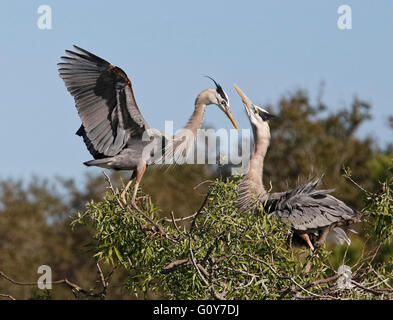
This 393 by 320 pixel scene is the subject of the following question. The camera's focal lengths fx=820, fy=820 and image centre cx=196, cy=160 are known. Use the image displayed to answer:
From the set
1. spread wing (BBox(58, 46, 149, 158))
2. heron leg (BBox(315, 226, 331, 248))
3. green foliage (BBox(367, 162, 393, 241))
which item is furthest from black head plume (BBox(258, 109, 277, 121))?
green foliage (BBox(367, 162, 393, 241))

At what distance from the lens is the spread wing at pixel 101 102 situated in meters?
6.38

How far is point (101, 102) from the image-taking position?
661cm

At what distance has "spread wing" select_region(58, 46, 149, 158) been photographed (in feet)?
20.9

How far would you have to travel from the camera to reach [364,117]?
75.4ft

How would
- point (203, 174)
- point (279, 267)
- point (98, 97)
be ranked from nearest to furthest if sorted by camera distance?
point (279, 267)
point (98, 97)
point (203, 174)

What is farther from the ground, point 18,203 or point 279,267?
point 279,267

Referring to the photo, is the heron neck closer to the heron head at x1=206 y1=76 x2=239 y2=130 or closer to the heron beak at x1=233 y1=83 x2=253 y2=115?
the heron head at x1=206 y1=76 x2=239 y2=130

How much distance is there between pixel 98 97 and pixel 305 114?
15989 millimetres

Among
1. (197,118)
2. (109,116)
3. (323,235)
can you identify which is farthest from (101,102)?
(323,235)

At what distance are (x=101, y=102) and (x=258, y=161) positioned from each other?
71.8 inches
